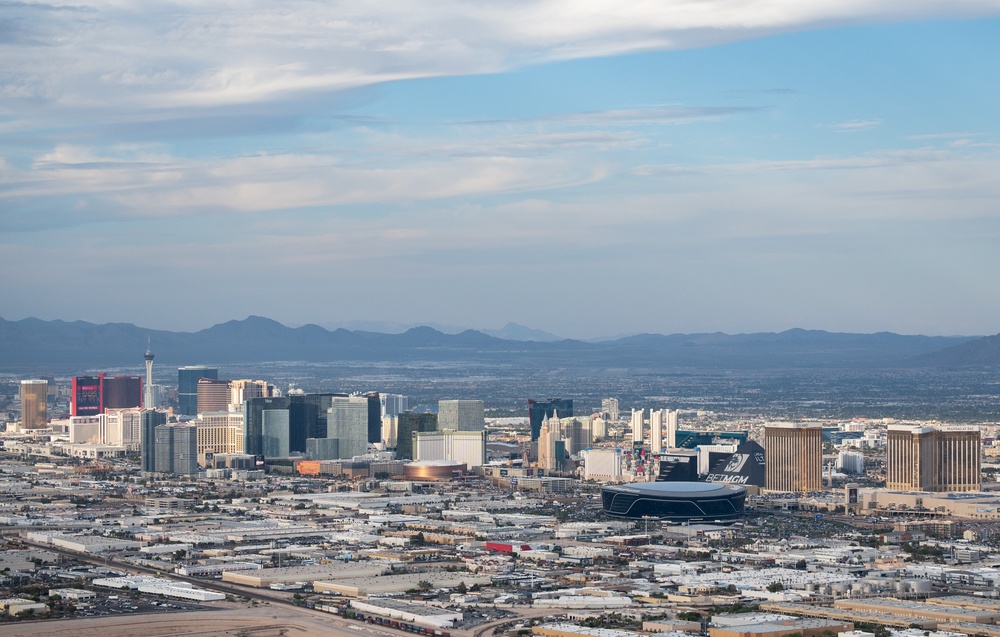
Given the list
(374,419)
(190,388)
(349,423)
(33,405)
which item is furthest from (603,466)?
(190,388)

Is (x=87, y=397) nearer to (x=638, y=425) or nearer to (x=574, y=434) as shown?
(x=638, y=425)

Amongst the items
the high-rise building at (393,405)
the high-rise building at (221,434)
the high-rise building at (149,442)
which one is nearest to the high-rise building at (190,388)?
the high-rise building at (393,405)

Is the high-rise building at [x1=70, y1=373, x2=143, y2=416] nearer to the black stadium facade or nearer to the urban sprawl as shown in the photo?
the urban sprawl

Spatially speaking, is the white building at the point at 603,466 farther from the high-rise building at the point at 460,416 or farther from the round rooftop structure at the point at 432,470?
the high-rise building at the point at 460,416

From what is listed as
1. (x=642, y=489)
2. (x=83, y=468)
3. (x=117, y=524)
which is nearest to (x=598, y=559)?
(x=642, y=489)

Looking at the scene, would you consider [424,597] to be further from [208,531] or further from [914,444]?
[914,444]

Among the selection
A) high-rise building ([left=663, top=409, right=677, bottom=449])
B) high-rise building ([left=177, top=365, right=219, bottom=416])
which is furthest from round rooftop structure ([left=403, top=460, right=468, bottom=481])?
high-rise building ([left=177, top=365, right=219, bottom=416])
